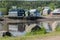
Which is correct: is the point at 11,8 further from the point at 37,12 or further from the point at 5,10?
the point at 37,12

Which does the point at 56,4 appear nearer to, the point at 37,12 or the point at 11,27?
the point at 37,12

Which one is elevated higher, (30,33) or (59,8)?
(59,8)

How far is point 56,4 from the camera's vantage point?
6.43 meters

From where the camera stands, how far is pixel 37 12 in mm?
6223

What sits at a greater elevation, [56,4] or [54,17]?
[56,4]

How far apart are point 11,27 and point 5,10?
0.69 m

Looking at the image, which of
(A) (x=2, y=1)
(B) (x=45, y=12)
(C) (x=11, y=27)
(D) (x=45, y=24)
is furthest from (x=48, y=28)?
(A) (x=2, y=1)

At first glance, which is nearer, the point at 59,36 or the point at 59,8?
the point at 59,36

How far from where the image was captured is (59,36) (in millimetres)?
5398

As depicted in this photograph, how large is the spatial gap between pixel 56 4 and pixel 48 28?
941mm

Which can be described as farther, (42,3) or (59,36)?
(42,3)

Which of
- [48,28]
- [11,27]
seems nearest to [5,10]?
[11,27]

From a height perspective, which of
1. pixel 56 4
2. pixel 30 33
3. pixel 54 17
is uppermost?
pixel 56 4

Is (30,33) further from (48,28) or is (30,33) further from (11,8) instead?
(11,8)
